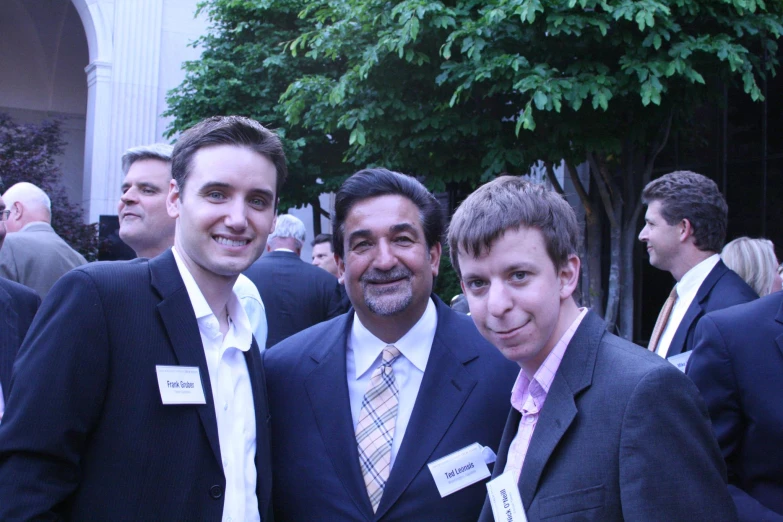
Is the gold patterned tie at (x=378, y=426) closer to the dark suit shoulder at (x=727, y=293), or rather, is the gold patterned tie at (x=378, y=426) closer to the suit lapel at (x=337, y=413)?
the suit lapel at (x=337, y=413)

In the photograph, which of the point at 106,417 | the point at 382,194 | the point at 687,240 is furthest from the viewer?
the point at 687,240

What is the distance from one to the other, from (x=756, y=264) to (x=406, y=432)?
3494 millimetres

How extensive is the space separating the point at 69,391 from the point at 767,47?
8651 millimetres

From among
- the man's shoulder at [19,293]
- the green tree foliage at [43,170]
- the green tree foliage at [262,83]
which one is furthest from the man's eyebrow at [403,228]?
the green tree foliage at [43,170]

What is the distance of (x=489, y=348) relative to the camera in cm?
264

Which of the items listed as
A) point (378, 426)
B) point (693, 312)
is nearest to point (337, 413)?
point (378, 426)

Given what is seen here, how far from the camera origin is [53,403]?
5.99 ft

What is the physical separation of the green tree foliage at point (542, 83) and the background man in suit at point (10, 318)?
17.5 feet

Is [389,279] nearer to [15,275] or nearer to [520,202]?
[520,202]

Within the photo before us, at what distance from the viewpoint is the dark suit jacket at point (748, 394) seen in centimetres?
260

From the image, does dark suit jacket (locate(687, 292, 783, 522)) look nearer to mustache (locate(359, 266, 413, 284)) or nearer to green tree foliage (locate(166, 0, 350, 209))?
mustache (locate(359, 266, 413, 284))

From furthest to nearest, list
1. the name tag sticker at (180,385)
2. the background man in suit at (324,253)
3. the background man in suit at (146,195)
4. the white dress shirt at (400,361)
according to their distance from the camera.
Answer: the background man in suit at (324,253) → the background man in suit at (146,195) → the white dress shirt at (400,361) → the name tag sticker at (180,385)

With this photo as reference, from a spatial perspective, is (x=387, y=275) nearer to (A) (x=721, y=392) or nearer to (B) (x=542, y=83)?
(A) (x=721, y=392)

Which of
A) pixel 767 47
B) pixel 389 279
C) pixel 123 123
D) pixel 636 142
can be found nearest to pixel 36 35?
pixel 123 123
